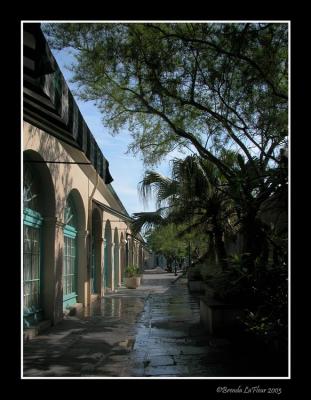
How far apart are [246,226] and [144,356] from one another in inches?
99.2

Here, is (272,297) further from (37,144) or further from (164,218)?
(164,218)

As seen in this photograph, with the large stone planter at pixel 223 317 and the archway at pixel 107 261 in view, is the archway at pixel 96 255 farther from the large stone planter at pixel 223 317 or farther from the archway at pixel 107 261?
the large stone planter at pixel 223 317

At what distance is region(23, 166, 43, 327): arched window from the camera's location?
31.4 feet

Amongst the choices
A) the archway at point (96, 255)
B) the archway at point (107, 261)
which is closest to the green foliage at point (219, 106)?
the archway at point (96, 255)

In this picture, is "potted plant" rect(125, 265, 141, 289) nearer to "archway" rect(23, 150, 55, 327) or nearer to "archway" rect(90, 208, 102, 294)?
"archway" rect(90, 208, 102, 294)

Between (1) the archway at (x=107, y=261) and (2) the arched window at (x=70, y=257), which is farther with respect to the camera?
(1) the archway at (x=107, y=261)

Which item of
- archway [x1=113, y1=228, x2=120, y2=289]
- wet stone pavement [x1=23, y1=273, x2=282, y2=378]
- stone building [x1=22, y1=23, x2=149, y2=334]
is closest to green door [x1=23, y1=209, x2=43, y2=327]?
stone building [x1=22, y1=23, x2=149, y2=334]

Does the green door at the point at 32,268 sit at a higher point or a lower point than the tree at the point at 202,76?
lower

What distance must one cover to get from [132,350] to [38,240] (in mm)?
3592

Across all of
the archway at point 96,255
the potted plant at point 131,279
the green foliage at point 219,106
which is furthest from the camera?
the potted plant at point 131,279

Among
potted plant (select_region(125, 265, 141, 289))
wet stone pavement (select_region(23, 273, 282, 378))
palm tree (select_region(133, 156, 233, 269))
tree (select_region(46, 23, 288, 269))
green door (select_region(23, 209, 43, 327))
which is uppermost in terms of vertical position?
tree (select_region(46, 23, 288, 269))

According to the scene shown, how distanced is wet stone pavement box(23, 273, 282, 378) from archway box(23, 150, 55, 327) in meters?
0.60

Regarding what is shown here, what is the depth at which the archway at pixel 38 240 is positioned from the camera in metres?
9.79
